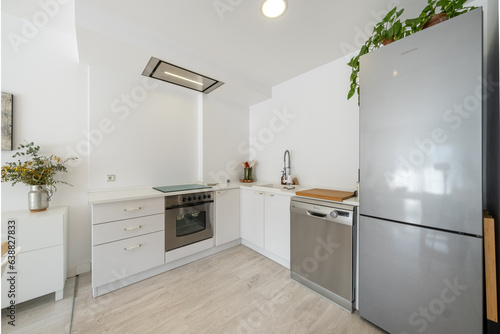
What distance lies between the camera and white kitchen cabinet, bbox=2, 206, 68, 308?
1.48 metres

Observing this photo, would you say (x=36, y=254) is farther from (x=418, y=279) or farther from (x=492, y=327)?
(x=492, y=327)

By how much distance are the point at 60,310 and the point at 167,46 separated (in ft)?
8.59

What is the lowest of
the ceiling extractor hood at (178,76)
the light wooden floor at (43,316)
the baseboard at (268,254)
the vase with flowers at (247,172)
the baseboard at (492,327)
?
the light wooden floor at (43,316)

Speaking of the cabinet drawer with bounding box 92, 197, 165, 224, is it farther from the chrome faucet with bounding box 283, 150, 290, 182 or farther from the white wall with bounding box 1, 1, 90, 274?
the chrome faucet with bounding box 283, 150, 290, 182

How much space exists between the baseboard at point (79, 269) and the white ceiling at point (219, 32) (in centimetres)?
224

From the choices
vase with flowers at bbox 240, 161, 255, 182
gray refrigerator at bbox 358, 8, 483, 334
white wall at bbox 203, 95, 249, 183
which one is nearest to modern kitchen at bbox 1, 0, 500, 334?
gray refrigerator at bbox 358, 8, 483, 334

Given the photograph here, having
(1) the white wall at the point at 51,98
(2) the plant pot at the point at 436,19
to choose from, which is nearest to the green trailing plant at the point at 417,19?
(2) the plant pot at the point at 436,19

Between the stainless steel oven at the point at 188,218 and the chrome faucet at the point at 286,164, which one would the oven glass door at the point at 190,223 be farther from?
the chrome faucet at the point at 286,164

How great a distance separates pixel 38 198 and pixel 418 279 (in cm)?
309

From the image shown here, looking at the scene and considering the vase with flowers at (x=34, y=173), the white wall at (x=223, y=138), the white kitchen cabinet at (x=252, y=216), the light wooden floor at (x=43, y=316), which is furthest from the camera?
the white wall at (x=223, y=138)

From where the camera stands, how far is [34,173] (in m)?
1.69

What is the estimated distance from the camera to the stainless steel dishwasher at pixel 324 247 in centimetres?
157

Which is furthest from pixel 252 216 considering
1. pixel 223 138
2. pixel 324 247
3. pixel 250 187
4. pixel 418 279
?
pixel 418 279

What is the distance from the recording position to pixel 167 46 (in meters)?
1.98
